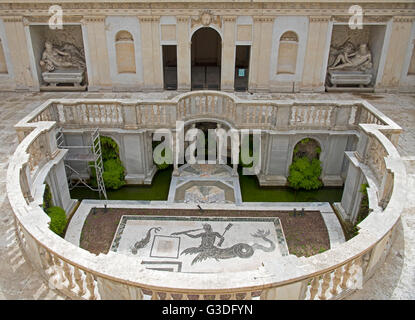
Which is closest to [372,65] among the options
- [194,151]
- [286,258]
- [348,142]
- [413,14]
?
[413,14]

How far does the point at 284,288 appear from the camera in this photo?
5223mm

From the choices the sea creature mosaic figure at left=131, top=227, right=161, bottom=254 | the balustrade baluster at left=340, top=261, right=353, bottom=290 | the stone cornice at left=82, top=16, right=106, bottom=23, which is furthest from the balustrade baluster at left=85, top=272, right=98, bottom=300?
the stone cornice at left=82, top=16, right=106, bottom=23

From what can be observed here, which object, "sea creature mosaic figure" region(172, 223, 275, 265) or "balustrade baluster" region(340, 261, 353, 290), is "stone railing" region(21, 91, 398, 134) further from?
"balustrade baluster" region(340, 261, 353, 290)

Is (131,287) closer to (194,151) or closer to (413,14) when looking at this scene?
(194,151)

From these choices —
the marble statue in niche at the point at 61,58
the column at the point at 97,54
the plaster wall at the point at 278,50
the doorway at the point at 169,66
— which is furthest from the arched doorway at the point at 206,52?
the marble statue in niche at the point at 61,58

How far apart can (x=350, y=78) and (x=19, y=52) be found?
1478cm

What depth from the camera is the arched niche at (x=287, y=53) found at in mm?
16500

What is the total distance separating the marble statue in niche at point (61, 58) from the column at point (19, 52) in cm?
76

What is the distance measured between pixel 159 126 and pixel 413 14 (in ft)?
38.3

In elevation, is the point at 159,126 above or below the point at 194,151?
above

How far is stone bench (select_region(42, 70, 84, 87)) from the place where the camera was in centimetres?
1736

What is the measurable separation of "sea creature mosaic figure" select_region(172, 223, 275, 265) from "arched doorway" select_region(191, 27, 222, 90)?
12.3 metres

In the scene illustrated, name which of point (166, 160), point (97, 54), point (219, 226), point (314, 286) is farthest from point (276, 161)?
point (97, 54)

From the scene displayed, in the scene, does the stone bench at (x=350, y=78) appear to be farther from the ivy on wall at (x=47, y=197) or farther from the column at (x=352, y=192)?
the ivy on wall at (x=47, y=197)
